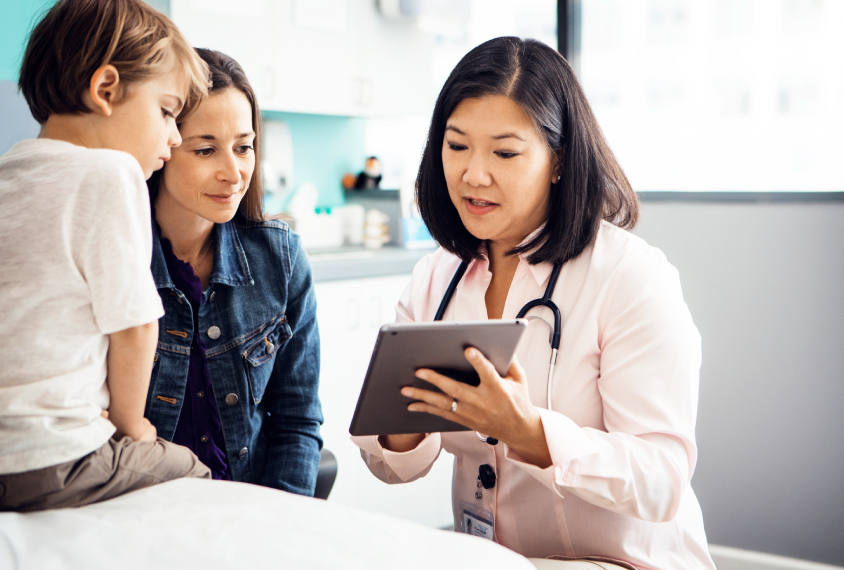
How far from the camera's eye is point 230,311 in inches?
50.2

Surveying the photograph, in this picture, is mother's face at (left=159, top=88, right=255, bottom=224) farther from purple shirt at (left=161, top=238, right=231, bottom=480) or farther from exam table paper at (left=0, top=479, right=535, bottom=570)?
exam table paper at (left=0, top=479, right=535, bottom=570)

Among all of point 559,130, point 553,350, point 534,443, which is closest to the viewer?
point 534,443

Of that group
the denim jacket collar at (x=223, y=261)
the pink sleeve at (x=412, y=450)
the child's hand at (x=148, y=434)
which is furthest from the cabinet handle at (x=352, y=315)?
the child's hand at (x=148, y=434)

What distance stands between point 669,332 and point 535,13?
2.17 metres

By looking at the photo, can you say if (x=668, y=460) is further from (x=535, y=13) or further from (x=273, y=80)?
(x=535, y=13)

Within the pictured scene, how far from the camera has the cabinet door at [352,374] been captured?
228 centimetres

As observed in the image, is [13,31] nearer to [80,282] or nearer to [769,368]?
[80,282]

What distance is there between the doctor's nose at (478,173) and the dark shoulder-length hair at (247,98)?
16.0 inches

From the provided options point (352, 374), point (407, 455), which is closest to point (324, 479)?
point (407, 455)

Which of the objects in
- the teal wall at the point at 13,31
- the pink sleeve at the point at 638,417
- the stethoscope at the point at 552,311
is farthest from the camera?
the teal wall at the point at 13,31

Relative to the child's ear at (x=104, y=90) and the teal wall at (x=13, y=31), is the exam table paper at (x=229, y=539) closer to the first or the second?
the child's ear at (x=104, y=90)

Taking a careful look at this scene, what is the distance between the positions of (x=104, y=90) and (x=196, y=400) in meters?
0.57

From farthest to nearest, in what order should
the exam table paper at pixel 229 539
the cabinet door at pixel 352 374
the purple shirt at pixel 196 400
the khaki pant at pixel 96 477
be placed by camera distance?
1. the cabinet door at pixel 352 374
2. the purple shirt at pixel 196 400
3. the khaki pant at pixel 96 477
4. the exam table paper at pixel 229 539

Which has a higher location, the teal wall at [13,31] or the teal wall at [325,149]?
the teal wall at [13,31]
